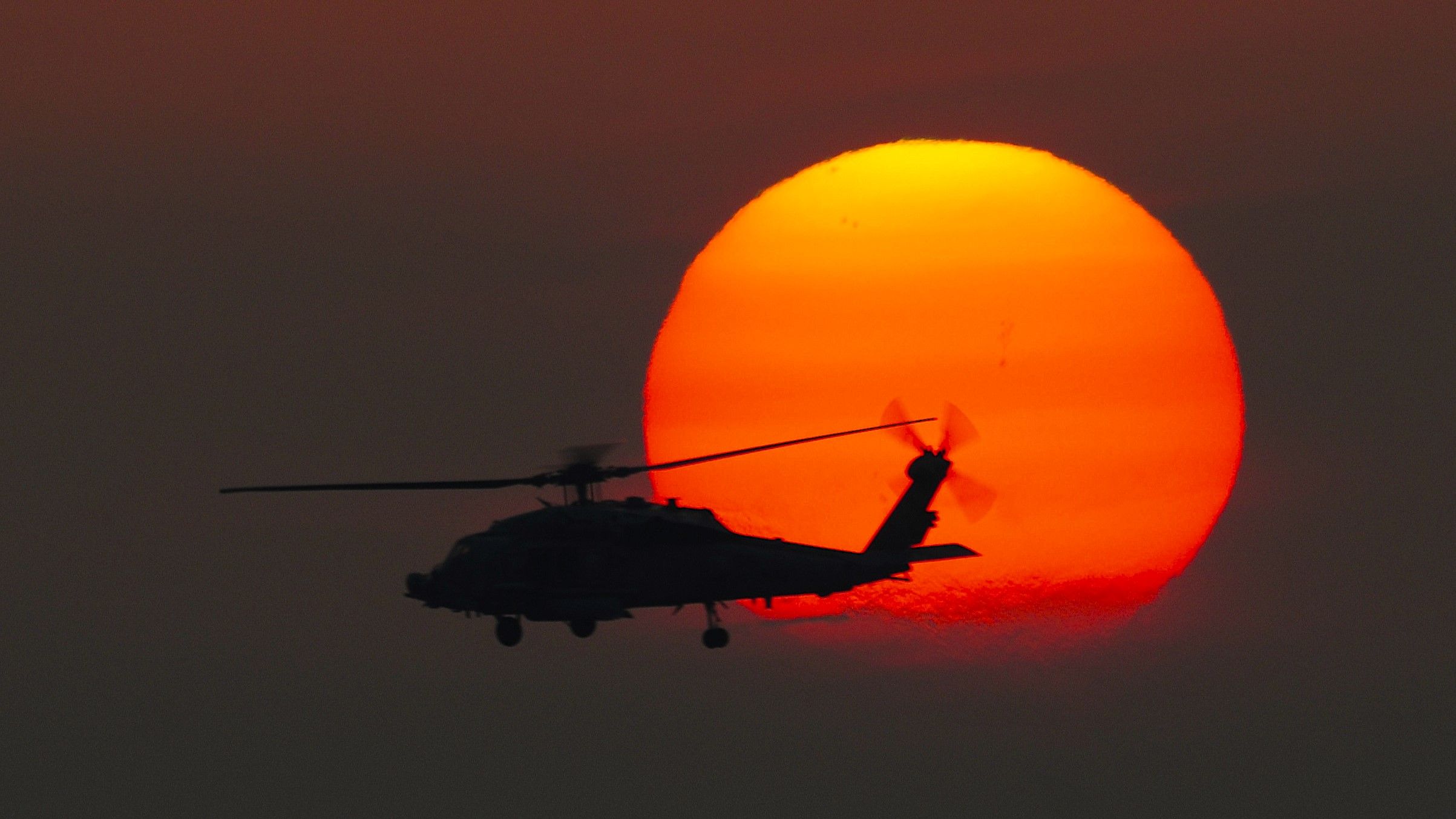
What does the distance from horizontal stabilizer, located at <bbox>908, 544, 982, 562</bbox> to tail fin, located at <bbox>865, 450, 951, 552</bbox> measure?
11.1 ft

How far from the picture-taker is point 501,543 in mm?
71750

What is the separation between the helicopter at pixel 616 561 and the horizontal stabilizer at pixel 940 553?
0.10ft

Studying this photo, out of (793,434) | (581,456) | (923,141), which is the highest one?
(923,141)

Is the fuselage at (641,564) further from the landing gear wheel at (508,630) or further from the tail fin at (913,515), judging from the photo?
the tail fin at (913,515)

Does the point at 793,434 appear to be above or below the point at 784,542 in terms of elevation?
above

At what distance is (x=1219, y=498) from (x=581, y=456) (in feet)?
92.2

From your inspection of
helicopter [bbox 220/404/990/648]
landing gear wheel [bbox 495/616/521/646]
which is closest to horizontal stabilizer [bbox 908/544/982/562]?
helicopter [bbox 220/404/990/648]

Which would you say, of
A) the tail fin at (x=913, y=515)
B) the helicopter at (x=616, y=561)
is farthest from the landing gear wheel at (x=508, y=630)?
the tail fin at (x=913, y=515)

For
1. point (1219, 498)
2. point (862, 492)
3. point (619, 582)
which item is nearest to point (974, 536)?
point (862, 492)

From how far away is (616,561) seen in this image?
6969 cm

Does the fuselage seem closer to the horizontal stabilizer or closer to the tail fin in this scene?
the horizontal stabilizer

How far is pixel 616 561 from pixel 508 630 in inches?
198

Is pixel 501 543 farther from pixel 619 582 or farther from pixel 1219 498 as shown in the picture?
pixel 1219 498

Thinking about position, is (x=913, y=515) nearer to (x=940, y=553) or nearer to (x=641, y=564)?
(x=940, y=553)
